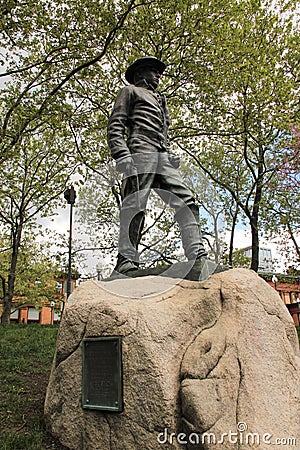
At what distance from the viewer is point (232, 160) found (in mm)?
16469

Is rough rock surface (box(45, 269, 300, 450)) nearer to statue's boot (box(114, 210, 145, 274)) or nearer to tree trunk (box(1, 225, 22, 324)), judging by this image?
statue's boot (box(114, 210, 145, 274))

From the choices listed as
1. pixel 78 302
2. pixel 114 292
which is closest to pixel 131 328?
pixel 114 292

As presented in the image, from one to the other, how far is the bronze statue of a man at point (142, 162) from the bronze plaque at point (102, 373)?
40.9 inches

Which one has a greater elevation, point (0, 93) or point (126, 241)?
point (0, 93)

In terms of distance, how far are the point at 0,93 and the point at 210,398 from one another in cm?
1239

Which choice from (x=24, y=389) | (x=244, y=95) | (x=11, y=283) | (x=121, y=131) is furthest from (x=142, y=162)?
(x=11, y=283)

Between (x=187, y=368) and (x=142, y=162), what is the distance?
249 centimetres

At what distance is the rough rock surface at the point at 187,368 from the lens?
3.10 meters

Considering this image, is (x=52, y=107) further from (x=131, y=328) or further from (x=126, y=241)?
(x=131, y=328)

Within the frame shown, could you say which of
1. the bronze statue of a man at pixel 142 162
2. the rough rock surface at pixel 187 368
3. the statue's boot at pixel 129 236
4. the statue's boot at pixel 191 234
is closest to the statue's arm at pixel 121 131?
the bronze statue of a man at pixel 142 162

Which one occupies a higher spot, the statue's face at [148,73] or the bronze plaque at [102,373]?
the statue's face at [148,73]

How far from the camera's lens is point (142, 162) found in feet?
16.0

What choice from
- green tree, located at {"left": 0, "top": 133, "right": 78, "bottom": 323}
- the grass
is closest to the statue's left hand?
the grass

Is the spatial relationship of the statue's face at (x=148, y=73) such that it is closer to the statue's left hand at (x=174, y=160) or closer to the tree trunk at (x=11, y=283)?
the statue's left hand at (x=174, y=160)
